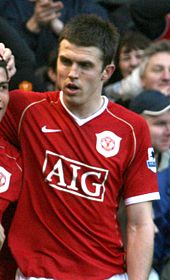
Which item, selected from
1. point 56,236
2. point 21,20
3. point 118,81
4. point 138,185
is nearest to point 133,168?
point 138,185

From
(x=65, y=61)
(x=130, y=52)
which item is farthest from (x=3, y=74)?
(x=130, y=52)

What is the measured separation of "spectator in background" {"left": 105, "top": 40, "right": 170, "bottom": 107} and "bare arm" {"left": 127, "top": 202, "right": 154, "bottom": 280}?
2187mm

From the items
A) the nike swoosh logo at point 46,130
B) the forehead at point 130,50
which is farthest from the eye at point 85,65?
the forehead at point 130,50

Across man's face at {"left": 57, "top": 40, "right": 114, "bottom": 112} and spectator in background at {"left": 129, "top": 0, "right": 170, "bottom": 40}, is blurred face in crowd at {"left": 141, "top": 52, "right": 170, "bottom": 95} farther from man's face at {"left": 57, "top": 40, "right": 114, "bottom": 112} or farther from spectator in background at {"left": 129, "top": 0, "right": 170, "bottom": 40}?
man's face at {"left": 57, "top": 40, "right": 114, "bottom": 112}

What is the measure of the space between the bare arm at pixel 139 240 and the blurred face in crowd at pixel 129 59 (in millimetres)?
3066

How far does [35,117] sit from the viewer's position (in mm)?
4609

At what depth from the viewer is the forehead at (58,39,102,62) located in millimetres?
4566

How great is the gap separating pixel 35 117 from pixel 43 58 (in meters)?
3.53

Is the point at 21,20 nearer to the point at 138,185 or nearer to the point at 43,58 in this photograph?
the point at 43,58

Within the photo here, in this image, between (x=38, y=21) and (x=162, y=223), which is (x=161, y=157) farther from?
(x=38, y=21)

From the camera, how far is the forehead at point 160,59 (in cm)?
693

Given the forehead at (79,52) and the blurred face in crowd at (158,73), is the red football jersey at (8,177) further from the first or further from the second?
the blurred face in crowd at (158,73)

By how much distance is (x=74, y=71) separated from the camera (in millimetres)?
4539

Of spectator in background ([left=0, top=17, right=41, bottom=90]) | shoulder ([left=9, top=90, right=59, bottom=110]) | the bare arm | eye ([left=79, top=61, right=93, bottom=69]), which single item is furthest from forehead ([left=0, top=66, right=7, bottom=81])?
spectator in background ([left=0, top=17, right=41, bottom=90])
